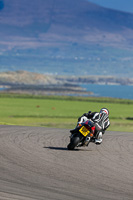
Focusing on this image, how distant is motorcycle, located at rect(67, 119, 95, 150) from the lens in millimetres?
19297

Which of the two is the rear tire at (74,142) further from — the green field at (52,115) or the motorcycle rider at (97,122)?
the green field at (52,115)

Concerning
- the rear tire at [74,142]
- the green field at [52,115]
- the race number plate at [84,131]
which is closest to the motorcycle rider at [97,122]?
the race number plate at [84,131]

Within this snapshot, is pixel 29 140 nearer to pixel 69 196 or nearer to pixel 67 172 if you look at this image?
pixel 67 172

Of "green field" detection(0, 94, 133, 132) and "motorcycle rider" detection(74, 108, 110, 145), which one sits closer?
"motorcycle rider" detection(74, 108, 110, 145)

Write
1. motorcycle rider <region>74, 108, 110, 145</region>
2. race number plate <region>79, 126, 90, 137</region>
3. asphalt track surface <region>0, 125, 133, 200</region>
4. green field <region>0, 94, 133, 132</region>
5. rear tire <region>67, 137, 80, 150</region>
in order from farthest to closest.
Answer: green field <region>0, 94, 133, 132</region>
motorcycle rider <region>74, 108, 110, 145</region>
race number plate <region>79, 126, 90, 137</region>
rear tire <region>67, 137, 80, 150</region>
asphalt track surface <region>0, 125, 133, 200</region>

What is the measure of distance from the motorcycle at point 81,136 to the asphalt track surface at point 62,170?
1.03 ft

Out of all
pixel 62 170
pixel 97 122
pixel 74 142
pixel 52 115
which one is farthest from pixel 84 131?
pixel 52 115

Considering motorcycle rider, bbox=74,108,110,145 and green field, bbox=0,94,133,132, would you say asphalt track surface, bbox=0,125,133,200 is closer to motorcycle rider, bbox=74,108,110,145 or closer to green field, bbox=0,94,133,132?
motorcycle rider, bbox=74,108,110,145

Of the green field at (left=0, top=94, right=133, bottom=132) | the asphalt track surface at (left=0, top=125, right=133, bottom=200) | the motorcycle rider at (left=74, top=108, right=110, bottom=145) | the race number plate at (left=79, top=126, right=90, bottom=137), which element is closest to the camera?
the asphalt track surface at (left=0, top=125, right=133, bottom=200)

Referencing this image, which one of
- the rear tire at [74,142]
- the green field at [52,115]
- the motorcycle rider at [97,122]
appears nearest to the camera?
the rear tire at [74,142]

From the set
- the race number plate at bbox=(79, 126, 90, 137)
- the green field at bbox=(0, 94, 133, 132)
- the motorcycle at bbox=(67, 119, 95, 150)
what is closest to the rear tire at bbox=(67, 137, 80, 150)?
the motorcycle at bbox=(67, 119, 95, 150)

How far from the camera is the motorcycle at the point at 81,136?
1930 centimetres

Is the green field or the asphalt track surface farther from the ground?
the green field

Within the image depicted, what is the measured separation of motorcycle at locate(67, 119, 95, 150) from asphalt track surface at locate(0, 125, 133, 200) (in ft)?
1.03
